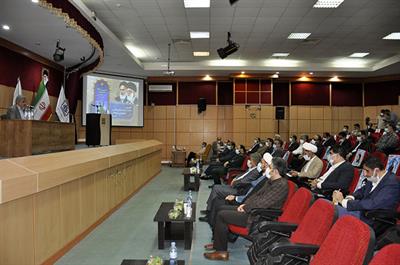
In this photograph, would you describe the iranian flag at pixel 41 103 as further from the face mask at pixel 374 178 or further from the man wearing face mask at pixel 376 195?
the face mask at pixel 374 178

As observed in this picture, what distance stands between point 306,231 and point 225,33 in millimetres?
8085

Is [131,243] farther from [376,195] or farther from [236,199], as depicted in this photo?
[376,195]

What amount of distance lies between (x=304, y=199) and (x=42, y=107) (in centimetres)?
906

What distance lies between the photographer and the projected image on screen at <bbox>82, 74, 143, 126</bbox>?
13.9 meters

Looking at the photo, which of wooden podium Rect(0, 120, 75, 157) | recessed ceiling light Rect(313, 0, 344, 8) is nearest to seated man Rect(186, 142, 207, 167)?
recessed ceiling light Rect(313, 0, 344, 8)

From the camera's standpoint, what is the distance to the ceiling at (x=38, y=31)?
7.03 m

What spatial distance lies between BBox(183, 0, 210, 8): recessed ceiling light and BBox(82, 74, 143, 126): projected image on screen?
7.17m

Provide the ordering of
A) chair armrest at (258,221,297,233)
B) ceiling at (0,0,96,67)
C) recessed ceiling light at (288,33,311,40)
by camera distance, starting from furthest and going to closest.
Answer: recessed ceiling light at (288,33,311,40)
ceiling at (0,0,96,67)
chair armrest at (258,221,297,233)

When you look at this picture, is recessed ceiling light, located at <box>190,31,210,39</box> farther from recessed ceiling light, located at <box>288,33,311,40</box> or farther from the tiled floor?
the tiled floor

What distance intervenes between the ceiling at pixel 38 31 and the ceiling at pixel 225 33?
0.02 meters

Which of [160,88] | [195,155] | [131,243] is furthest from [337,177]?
[160,88]

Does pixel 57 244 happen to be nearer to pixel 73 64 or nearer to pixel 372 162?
pixel 372 162

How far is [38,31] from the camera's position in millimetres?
8562

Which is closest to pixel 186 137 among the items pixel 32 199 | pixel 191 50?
pixel 191 50
